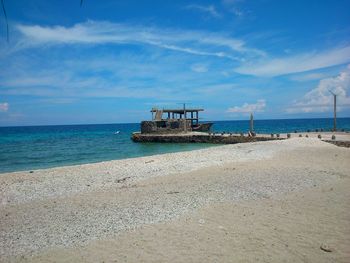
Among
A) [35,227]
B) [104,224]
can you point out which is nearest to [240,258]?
[104,224]

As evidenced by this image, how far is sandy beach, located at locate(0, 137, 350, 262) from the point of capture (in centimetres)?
565

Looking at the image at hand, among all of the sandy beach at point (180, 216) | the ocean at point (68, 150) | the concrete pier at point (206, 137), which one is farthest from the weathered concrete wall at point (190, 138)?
the sandy beach at point (180, 216)

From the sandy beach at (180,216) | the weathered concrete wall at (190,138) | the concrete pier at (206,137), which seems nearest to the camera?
the sandy beach at (180,216)

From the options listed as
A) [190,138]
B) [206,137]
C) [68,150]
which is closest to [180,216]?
[68,150]

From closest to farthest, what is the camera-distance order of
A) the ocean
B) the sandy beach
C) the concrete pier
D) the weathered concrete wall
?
the sandy beach → the ocean → the concrete pier → the weathered concrete wall

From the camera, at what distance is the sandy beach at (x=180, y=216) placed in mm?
5648

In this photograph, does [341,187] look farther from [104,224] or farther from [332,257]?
[104,224]

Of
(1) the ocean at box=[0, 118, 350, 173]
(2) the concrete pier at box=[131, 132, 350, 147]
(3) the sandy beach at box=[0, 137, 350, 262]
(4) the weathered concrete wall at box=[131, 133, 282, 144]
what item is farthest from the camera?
(4) the weathered concrete wall at box=[131, 133, 282, 144]

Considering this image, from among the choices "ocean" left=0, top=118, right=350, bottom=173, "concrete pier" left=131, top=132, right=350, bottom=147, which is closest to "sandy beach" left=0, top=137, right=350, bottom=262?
"ocean" left=0, top=118, right=350, bottom=173

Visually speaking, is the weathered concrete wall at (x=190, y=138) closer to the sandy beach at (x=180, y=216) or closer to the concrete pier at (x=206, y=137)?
the concrete pier at (x=206, y=137)

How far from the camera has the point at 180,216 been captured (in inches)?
298

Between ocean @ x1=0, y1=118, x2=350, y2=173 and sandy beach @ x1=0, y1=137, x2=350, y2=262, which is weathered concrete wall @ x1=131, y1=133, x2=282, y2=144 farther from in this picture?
sandy beach @ x1=0, y1=137, x2=350, y2=262

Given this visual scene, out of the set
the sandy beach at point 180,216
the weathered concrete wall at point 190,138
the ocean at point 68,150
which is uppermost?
the weathered concrete wall at point 190,138

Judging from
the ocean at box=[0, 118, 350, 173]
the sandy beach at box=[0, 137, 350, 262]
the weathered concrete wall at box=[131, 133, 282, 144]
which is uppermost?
the weathered concrete wall at box=[131, 133, 282, 144]
